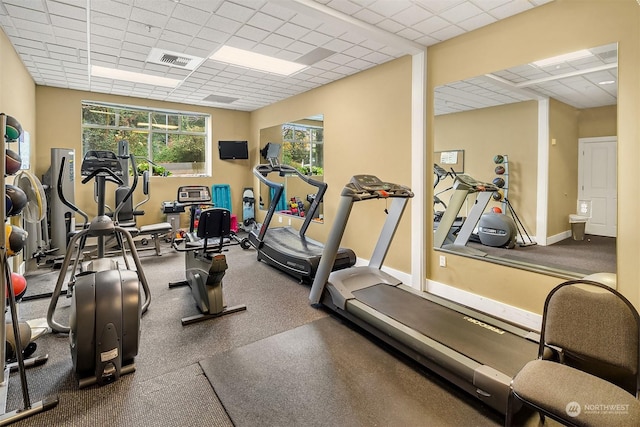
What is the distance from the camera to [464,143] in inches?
164

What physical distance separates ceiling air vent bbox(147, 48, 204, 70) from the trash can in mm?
4714

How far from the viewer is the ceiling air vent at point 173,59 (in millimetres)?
4168

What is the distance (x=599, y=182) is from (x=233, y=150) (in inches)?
264

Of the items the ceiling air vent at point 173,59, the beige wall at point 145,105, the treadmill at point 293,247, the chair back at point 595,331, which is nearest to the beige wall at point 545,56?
the chair back at point 595,331

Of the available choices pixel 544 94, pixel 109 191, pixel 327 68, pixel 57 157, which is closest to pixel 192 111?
pixel 109 191

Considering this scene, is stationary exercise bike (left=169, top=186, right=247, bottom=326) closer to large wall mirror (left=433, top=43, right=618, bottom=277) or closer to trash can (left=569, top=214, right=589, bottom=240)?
large wall mirror (left=433, top=43, right=618, bottom=277)

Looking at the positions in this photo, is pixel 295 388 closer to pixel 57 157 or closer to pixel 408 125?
pixel 408 125

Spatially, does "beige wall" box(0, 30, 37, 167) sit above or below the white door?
above

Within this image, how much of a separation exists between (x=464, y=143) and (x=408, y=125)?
0.75 m

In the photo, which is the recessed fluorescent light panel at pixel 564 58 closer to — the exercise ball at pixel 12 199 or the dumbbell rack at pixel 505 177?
the dumbbell rack at pixel 505 177

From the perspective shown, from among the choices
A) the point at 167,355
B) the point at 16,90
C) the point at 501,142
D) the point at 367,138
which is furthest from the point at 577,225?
the point at 16,90

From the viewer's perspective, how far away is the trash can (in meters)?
3.14

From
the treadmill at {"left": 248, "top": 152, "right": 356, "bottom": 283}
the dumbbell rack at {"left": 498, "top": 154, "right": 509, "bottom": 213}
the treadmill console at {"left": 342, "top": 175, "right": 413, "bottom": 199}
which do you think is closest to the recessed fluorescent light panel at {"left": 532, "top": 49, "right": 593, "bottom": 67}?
the dumbbell rack at {"left": 498, "top": 154, "right": 509, "bottom": 213}

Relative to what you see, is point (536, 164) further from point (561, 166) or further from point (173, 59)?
point (173, 59)
